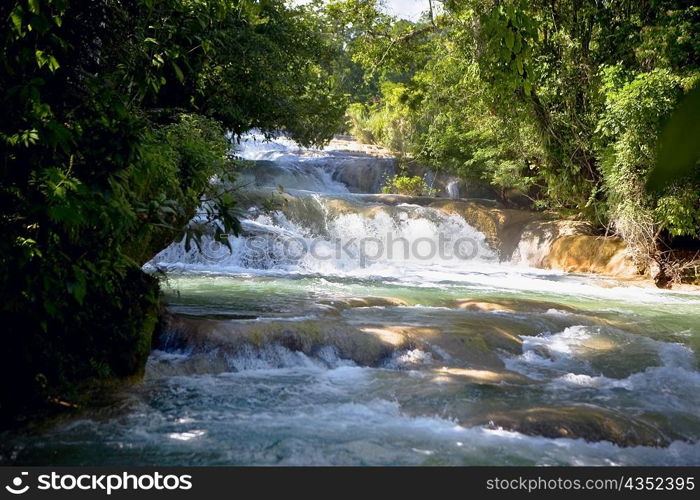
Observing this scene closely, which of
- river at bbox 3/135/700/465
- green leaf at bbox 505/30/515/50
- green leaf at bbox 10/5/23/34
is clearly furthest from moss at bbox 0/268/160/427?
green leaf at bbox 505/30/515/50

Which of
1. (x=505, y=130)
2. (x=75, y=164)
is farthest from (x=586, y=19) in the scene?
(x=75, y=164)

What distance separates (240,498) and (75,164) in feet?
5.72

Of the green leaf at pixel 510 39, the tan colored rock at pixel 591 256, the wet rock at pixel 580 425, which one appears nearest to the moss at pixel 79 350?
the wet rock at pixel 580 425

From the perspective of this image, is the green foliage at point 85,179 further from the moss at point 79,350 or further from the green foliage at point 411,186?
the green foliage at point 411,186

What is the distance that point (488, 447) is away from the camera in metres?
4.18

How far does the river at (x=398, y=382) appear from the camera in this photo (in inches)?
162

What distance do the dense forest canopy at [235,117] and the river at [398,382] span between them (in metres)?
0.65

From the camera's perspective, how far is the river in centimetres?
411

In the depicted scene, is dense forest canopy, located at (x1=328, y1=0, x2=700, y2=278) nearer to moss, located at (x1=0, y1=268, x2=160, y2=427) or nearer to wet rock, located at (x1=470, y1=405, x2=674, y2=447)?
wet rock, located at (x1=470, y1=405, x2=674, y2=447)

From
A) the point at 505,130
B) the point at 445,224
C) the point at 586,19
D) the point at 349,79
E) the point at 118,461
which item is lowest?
the point at 118,461

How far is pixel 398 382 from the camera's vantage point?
18.0 feet

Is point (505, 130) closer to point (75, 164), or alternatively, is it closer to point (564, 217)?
point (564, 217)

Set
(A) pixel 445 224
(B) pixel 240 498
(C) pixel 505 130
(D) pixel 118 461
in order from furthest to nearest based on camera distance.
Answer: (A) pixel 445 224 → (C) pixel 505 130 → (D) pixel 118 461 → (B) pixel 240 498

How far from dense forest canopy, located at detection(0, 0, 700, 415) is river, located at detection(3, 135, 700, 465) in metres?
0.65
